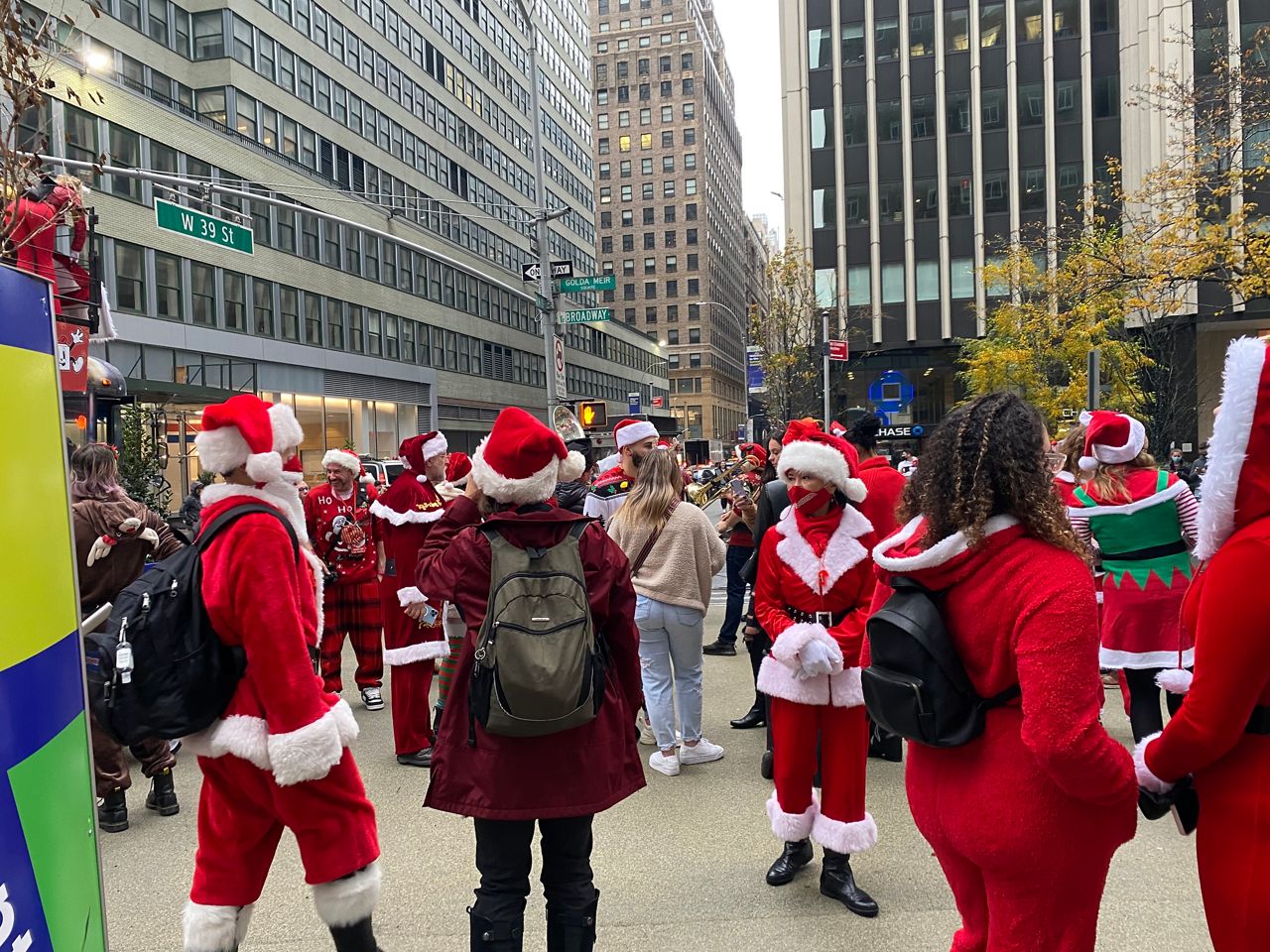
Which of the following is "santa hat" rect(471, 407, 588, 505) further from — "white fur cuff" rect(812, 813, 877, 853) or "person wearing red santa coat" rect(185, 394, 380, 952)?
"white fur cuff" rect(812, 813, 877, 853)

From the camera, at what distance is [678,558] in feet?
18.0

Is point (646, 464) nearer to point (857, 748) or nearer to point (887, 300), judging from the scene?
point (857, 748)

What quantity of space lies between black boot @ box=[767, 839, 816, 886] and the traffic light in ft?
42.1

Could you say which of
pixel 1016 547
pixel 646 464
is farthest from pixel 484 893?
pixel 646 464

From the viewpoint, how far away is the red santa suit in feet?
12.2

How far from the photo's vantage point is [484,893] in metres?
2.80

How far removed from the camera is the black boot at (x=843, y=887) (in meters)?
3.65

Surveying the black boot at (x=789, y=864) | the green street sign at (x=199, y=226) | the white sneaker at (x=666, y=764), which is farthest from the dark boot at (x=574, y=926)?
the green street sign at (x=199, y=226)

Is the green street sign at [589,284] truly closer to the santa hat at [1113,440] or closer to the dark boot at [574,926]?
the santa hat at [1113,440]

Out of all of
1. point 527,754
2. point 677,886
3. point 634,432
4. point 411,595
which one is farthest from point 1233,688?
point 634,432

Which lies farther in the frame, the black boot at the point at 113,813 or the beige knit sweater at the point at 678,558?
the beige knit sweater at the point at 678,558

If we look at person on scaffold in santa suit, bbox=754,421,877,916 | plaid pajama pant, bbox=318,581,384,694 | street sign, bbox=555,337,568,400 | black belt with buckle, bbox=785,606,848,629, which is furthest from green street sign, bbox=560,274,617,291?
black belt with buckle, bbox=785,606,848,629

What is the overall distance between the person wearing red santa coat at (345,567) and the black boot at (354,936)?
12.6 feet

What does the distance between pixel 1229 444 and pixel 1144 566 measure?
10.8ft
